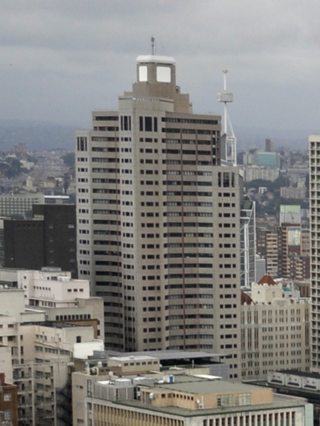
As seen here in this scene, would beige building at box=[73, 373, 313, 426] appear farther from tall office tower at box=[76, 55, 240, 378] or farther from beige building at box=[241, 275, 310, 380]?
beige building at box=[241, 275, 310, 380]

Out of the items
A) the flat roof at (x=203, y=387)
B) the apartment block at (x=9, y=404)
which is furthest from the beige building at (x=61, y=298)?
the flat roof at (x=203, y=387)

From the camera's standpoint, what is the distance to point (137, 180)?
17150 centimetres

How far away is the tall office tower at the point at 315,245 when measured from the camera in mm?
181125

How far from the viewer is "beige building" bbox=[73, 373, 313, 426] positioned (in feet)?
379

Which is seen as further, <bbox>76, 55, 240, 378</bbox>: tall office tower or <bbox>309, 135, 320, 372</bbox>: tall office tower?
<bbox>309, 135, 320, 372</bbox>: tall office tower

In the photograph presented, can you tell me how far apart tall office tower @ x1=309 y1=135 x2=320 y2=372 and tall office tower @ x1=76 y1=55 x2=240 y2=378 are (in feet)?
33.1

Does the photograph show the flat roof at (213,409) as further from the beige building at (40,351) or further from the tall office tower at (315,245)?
the tall office tower at (315,245)

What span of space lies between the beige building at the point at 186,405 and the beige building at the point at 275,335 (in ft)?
192

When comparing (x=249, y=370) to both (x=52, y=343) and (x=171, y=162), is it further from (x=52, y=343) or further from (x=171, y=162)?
(x=52, y=343)

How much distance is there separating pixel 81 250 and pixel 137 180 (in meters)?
8.25

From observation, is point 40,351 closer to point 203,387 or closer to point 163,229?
point 203,387

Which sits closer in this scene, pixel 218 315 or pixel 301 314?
pixel 218 315

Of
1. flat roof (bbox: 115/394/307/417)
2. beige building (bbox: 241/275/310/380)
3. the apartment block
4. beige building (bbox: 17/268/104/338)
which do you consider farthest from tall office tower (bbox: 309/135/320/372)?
flat roof (bbox: 115/394/307/417)

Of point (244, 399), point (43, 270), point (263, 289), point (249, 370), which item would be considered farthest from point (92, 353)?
point (263, 289)
